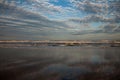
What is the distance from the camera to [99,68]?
4113 mm

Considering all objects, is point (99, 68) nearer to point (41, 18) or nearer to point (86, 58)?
point (86, 58)

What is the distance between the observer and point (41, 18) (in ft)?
13.0

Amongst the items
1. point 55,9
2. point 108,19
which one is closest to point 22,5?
point 55,9

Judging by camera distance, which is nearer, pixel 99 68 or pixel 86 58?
pixel 99 68

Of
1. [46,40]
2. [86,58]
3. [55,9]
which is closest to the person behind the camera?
[55,9]

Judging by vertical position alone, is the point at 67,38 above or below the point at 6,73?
above

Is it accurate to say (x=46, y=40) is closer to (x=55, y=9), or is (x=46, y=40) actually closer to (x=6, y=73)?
(x=55, y=9)

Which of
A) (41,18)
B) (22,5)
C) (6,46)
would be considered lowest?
(6,46)

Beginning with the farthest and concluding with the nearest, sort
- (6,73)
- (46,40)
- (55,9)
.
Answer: (46,40) → (55,9) → (6,73)

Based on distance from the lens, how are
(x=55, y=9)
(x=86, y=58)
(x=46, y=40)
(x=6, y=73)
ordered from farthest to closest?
(x=86, y=58), (x=46, y=40), (x=55, y=9), (x=6, y=73)

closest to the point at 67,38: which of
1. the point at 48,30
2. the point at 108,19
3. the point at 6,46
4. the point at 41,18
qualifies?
the point at 48,30

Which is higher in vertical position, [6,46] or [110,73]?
[6,46]

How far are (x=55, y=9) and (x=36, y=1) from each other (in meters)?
0.44

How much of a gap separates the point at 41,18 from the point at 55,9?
1.19 ft
